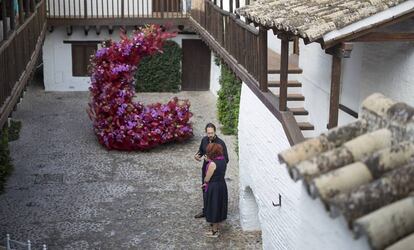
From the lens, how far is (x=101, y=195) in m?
14.3

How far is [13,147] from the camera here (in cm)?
1767

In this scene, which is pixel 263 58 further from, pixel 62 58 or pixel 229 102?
Answer: pixel 62 58

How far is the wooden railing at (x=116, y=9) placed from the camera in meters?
23.5

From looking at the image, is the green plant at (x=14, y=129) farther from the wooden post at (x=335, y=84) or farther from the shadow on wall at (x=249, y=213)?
the wooden post at (x=335, y=84)

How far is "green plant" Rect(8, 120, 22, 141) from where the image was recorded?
1848 cm

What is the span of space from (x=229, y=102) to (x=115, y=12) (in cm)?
708

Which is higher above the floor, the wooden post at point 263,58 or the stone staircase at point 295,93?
the wooden post at point 263,58

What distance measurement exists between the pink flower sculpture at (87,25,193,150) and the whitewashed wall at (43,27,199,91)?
6.98 meters

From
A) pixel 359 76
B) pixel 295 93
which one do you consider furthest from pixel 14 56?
pixel 359 76

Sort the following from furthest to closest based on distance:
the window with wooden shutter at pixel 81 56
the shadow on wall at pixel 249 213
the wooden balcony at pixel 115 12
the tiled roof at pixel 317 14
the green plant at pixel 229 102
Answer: the window with wooden shutter at pixel 81 56 < the wooden balcony at pixel 115 12 < the green plant at pixel 229 102 < the shadow on wall at pixel 249 213 < the tiled roof at pixel 317 14

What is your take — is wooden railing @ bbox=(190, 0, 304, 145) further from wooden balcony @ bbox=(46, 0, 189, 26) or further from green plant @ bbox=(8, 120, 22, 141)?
green plant @ bbox=(8, 120, 22, 141)

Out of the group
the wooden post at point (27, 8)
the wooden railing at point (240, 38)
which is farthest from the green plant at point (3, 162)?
the wooden railing at point (240, 38)

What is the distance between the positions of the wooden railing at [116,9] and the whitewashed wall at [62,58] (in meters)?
0.74

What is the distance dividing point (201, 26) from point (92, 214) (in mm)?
8510
